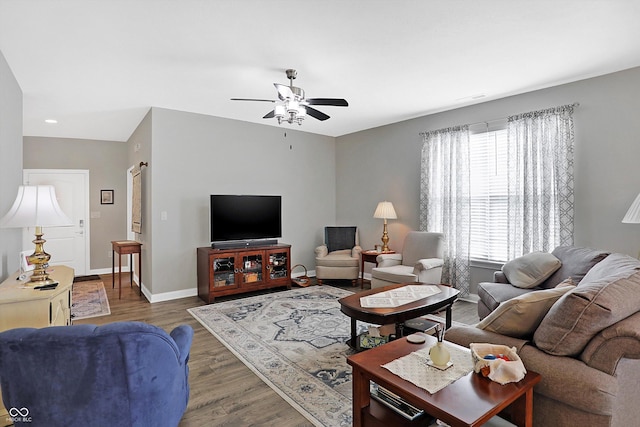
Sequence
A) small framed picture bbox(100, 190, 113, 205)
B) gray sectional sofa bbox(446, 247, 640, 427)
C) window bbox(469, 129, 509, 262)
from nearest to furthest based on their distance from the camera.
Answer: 1. gray sectional sofa bbox(446, 247, 640, 427)
2. window bbox(469, 129, 509, 262)
3. small framed picture bbox(100, 190, 113, 205)

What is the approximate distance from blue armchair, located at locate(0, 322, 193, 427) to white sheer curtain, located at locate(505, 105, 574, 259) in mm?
4014

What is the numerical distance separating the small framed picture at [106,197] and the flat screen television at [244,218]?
133 inches

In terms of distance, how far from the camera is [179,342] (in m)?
1.84

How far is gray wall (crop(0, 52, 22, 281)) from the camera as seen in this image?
9.59ft

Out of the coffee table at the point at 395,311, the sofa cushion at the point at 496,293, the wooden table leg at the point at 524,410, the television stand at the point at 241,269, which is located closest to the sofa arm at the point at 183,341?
the coffee table at the point at 395,311

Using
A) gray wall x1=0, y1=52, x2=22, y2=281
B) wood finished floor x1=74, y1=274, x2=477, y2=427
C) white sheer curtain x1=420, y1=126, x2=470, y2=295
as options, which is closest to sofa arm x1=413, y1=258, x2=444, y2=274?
white sheer curtain x1=420, y1=126, x2=470, y2=295

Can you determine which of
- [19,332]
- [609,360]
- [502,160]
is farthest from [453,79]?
[19,332]

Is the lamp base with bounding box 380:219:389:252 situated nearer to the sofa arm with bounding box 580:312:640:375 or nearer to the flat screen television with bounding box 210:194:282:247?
→ the flat screen television with bounding box 210:194:282:247

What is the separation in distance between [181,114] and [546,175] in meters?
4.73

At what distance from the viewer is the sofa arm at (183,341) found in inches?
70.9

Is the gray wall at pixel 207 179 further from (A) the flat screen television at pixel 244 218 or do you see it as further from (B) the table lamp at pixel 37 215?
(B) the table lamp at pixel 37 215

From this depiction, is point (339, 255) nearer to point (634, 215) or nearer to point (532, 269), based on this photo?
point (532, 269)

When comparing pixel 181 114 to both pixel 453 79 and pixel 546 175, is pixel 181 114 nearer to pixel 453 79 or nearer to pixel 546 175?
pixel 453 79

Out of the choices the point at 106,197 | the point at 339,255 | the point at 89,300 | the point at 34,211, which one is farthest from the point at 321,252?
the point at 106,197
